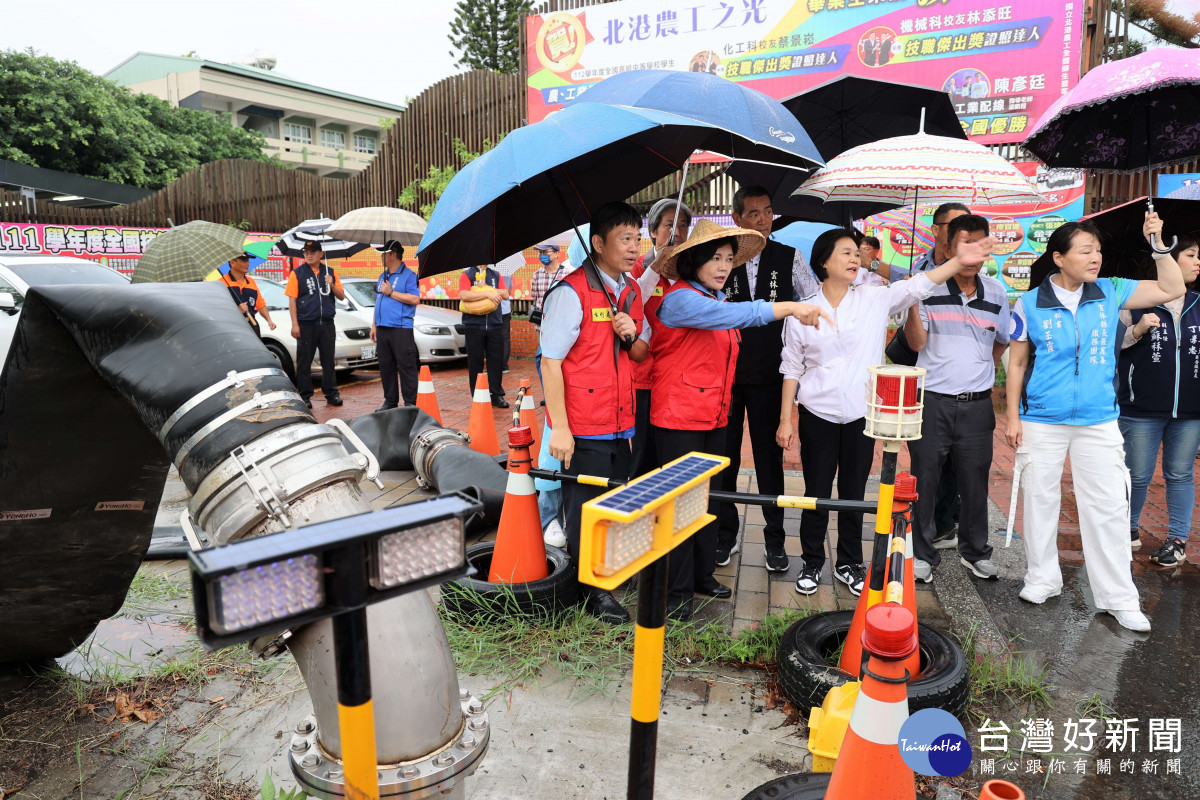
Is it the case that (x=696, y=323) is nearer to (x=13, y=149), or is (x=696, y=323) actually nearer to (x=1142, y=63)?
(x=1142, y=63)

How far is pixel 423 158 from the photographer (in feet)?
49.8

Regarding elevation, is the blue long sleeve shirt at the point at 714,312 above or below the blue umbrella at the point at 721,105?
below

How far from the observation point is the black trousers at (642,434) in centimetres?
422

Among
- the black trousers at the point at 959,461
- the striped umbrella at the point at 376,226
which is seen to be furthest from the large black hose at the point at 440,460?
the striped umbrella at the point at 376,226

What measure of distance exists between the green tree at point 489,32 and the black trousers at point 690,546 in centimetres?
2562

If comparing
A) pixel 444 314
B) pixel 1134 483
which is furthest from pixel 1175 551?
pixel 444 314

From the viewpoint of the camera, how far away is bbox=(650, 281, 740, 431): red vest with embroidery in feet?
12.2

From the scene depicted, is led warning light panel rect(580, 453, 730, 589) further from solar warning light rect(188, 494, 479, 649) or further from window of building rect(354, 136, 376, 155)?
window of building rect(354, 136, 376, 155)

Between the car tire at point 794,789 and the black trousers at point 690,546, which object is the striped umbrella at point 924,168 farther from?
the car tire at point 794,789

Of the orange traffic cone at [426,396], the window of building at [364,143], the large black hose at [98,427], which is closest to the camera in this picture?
the large black hose at [98,427]

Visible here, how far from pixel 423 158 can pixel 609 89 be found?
1207cm

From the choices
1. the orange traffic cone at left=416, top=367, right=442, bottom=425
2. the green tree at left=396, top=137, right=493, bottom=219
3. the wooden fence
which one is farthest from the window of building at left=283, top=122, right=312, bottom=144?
the orange traffic cone at left=416, top=367, right=442, bottom=425

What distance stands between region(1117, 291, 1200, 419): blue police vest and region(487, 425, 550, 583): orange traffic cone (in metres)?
3.75

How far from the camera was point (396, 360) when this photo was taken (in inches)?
340
